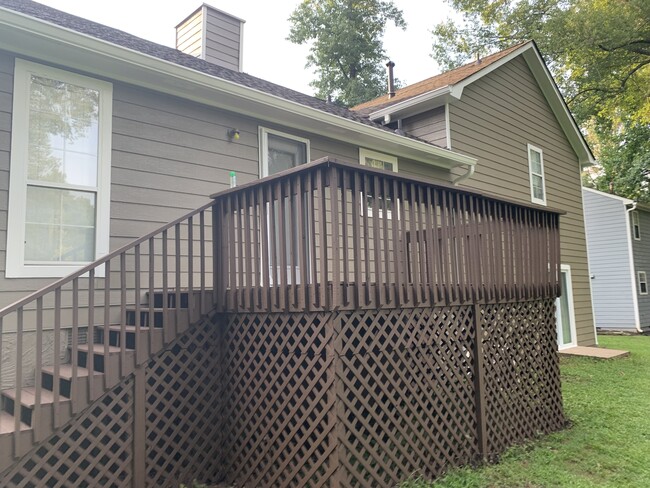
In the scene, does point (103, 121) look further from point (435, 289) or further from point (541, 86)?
point (541, 86)

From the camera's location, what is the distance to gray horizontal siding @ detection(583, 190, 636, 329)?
18531 millimetres

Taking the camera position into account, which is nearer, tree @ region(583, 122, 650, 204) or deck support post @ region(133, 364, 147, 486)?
deck support post @ region(133, 364, 147, 486)

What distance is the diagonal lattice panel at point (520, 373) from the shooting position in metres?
4.78

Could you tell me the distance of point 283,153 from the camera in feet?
21.1

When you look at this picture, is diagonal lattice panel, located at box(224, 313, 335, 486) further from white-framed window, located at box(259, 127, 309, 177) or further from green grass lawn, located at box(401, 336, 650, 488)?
white-framed window, located at box(259, 127, 309, 177)

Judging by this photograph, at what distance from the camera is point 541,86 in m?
12.1

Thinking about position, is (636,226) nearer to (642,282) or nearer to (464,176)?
(642,282)

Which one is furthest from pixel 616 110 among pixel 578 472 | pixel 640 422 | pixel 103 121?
pixel 103 121

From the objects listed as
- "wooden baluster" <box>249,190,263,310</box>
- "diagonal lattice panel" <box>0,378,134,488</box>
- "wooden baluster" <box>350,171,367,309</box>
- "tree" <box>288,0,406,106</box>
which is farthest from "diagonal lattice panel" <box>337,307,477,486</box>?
"tree" <box>288,0,406,106</box>

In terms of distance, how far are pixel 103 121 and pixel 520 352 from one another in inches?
191

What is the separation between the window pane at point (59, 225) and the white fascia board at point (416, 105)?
20.8 feet

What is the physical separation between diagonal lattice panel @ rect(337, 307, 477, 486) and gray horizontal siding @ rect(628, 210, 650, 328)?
17.4 m

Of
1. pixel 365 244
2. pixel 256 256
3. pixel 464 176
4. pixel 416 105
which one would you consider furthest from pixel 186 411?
pixel 416 105

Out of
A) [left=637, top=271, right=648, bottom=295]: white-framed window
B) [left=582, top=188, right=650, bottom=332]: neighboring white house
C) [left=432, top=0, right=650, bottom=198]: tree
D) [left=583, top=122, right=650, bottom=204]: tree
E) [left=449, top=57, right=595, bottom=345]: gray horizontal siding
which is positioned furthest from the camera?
[left=583, top=122, right=650, bottom=204]: tree
